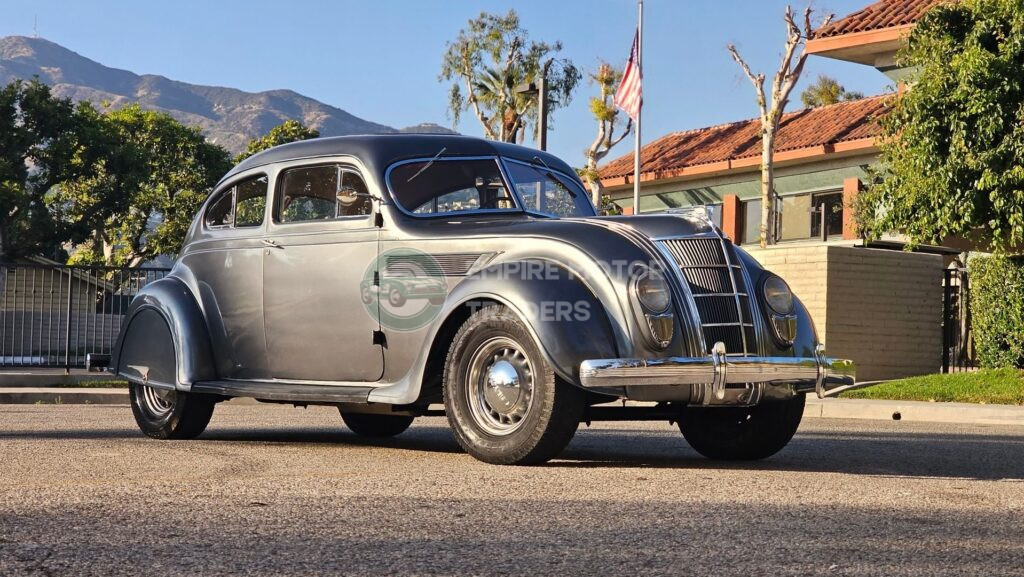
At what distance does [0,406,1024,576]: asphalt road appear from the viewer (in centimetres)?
439

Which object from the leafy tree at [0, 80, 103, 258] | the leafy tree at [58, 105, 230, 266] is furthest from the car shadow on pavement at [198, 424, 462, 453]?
the leafy tree at [58, 105, 230, 266]

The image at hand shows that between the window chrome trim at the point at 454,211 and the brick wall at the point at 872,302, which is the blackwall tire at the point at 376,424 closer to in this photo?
the window chrome trim at the point at 454,211

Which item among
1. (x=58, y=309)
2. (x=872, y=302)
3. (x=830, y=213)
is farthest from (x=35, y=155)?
(x=872, y=302)

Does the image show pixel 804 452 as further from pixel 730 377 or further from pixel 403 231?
pixel 403 231

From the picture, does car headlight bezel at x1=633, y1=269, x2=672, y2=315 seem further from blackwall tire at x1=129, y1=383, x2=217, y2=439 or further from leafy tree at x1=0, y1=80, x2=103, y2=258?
leafy tree at x1=0, y1=80, x2=103, y2=258

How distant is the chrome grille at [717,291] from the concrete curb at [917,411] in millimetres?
7611

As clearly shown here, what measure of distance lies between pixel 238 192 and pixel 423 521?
488cm

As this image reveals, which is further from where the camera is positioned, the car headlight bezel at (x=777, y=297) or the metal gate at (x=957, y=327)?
the metal gate at (x=957, y=327)

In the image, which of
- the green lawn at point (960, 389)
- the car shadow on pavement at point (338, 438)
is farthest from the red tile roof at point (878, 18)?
the car shadow on pavement at point (338, 438)

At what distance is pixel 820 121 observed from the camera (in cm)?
3441

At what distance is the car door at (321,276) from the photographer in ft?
26.8

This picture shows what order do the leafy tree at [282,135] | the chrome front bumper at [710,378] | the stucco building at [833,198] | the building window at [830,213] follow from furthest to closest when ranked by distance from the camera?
the leafy tree at [282,135] < the building window at [830,213] < the stucco building at [833,198] < the chrome front bumper at [710,378]

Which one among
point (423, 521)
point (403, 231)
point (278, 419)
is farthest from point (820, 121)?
point (423, 521)

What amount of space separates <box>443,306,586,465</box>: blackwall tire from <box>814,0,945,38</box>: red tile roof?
23348mm
